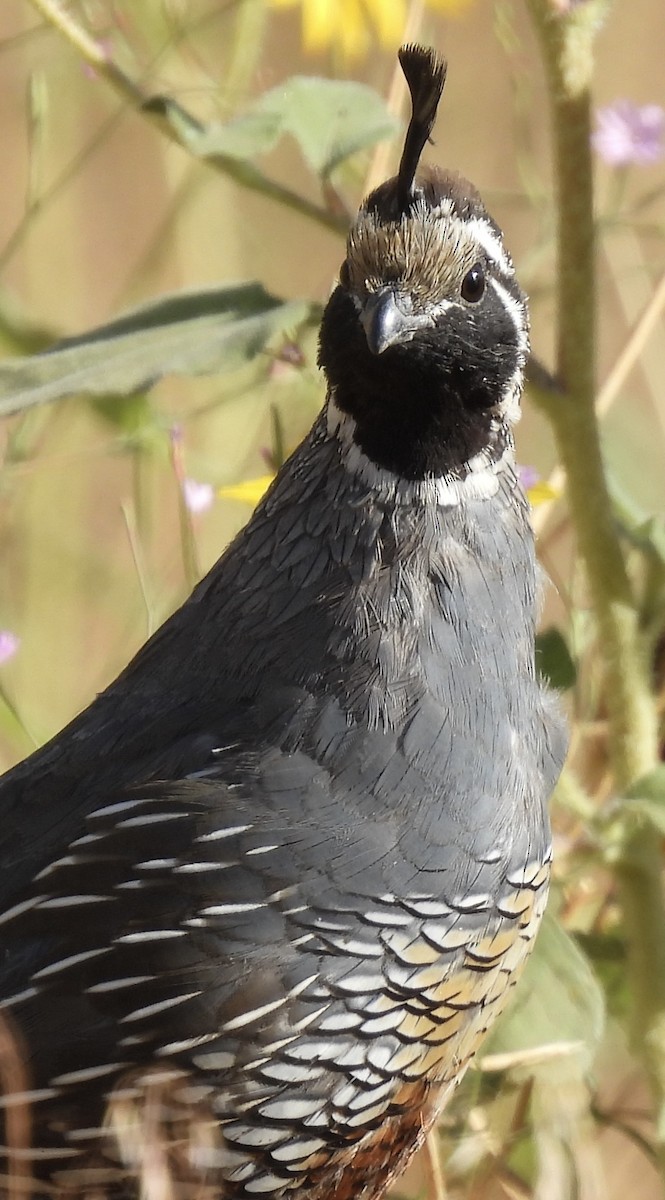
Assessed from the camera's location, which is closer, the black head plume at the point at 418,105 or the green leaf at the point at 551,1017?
the black head plume at the point at 418,105

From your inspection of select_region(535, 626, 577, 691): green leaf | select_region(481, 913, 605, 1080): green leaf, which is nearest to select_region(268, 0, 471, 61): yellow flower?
select_region(535, 626, 577, 691): green leaf

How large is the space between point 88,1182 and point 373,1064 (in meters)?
0.35

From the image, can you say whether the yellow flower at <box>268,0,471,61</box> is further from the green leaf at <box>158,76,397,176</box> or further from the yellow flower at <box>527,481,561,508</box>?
the yellow flower at <box>527,481,561,508</box>

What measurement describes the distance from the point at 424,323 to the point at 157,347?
1.46ft

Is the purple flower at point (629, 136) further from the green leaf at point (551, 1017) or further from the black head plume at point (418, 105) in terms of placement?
the green leaf at point (551, 1017)

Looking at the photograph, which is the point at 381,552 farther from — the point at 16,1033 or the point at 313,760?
the point at 16,1033

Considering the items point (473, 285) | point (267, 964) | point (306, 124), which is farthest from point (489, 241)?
point (267, 964)

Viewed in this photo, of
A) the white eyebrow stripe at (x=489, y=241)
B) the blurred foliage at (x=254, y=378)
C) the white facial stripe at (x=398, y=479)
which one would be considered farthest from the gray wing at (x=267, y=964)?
the white eyebrow stripe at (x=489, y=241)

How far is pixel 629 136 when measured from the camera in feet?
8.12

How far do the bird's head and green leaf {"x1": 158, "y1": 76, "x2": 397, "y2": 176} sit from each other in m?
0.23

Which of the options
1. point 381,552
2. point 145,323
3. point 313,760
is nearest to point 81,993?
point 313,760

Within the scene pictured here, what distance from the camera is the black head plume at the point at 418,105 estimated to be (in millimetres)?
1783

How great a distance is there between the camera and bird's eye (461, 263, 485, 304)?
5.97 feet

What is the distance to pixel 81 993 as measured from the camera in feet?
6.08
